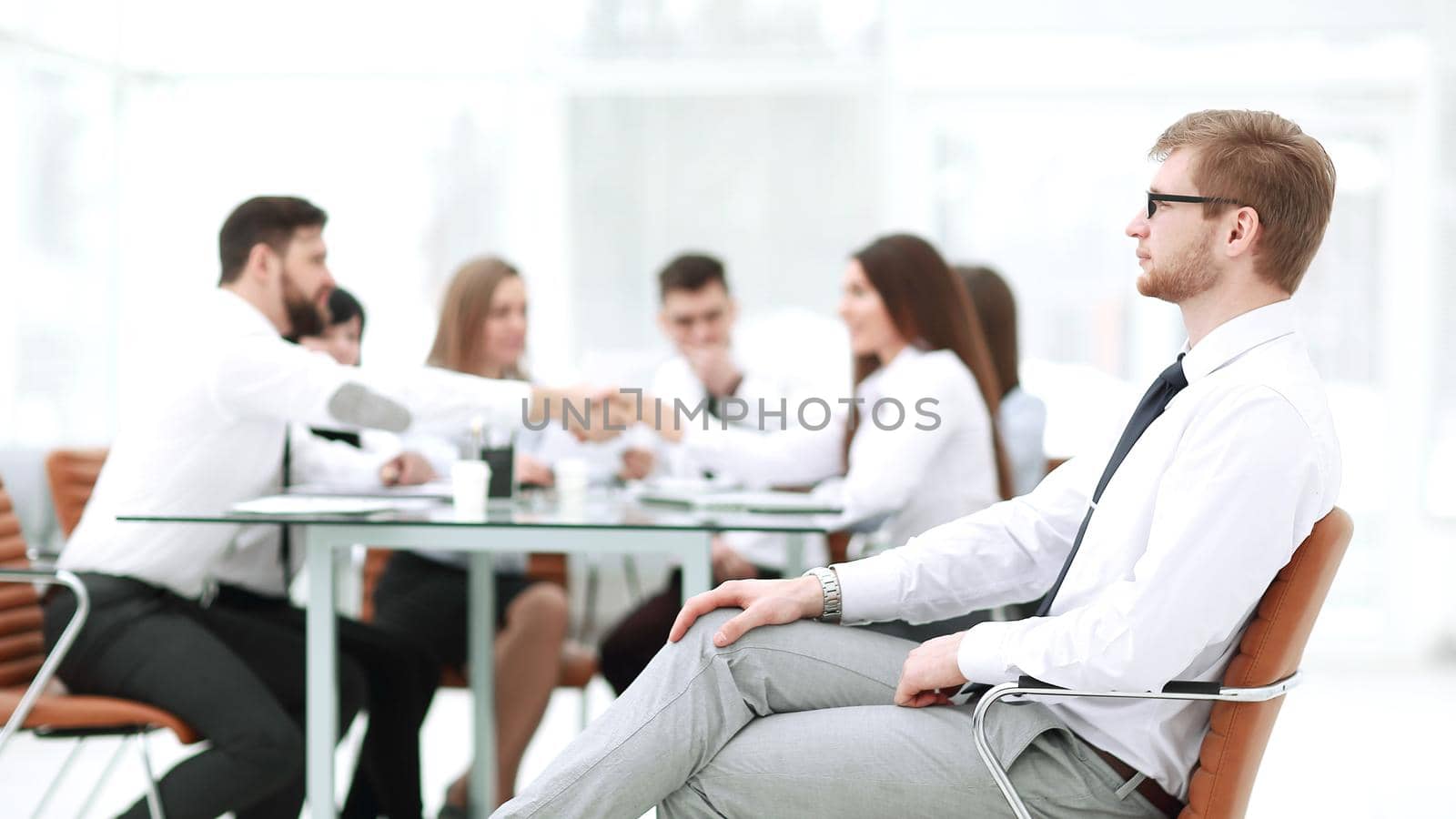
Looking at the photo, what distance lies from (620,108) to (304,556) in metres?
2.76

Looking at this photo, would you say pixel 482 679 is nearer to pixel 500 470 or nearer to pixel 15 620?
pixel 500 470

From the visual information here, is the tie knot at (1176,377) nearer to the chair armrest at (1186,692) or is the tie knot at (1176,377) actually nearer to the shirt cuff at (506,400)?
the chair armrest at (1186,692)

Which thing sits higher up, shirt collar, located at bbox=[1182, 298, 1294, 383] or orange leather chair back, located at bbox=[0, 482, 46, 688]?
shirt collar, located at bbox=[1182, 298, 1294, 383]

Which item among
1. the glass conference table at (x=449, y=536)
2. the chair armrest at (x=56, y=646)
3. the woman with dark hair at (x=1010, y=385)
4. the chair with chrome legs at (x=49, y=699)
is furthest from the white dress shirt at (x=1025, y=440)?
the chair armrest at (x=56, y=646)

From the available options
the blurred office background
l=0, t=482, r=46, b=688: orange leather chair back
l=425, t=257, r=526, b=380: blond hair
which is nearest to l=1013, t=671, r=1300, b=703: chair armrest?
l=0, t=482, r=46, b=688: orange leather chair back

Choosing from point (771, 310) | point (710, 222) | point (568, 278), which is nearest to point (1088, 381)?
point (771, 310)

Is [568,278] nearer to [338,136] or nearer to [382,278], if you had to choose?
[382,278]

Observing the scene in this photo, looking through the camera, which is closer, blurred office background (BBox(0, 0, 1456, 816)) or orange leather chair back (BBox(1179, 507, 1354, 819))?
orange leather chair back (BBox(1179, 507, 1354, 819))

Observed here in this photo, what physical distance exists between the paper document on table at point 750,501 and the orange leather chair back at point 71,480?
1224mm

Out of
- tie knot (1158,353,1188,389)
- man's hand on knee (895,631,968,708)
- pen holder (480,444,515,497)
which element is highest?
tie knot (1158,353,1188,389)

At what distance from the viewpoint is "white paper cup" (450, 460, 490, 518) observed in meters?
2.38

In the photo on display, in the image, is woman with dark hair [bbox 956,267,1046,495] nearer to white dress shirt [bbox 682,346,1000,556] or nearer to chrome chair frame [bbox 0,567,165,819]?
white dress shirt [bbox 682,346,1000,556]

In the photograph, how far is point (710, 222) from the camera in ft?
16.5

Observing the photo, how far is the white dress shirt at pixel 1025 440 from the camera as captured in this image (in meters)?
3.21
